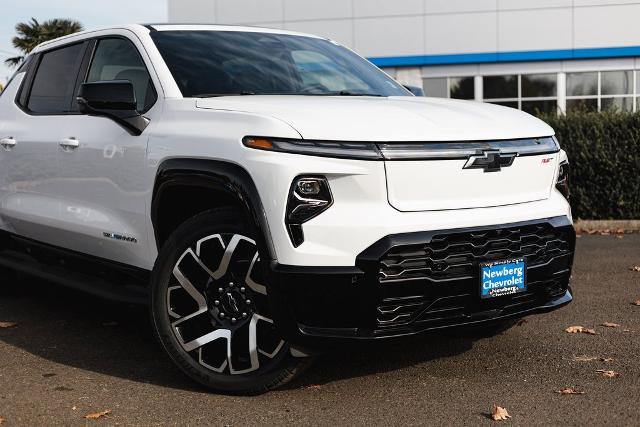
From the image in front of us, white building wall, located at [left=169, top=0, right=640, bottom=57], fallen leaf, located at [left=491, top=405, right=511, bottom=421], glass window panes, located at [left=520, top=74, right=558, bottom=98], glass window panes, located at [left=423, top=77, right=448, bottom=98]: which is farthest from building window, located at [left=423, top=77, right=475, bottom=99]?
fallen leaf, located at [left=491, top=405, right=511, bottom=421]

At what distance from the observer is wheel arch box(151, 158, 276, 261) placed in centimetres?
360

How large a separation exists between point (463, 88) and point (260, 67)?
72.0 feet

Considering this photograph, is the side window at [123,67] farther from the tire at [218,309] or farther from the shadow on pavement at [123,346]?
the shadow on pavement at [123,346]

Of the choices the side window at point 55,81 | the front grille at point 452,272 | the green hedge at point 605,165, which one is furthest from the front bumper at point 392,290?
the green hedge at point 605,165

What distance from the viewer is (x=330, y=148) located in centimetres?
353

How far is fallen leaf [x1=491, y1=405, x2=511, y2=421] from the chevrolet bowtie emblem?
107cm

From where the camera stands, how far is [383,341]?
3.62 metres

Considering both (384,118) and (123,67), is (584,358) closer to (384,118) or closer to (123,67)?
(384,118)

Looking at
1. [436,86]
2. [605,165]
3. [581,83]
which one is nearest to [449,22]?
[436,86]

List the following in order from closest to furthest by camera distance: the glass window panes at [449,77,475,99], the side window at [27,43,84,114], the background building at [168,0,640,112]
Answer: the side window at [27,43,84,114] → the background building at [168,0,640,112] → the glass window panes at [449,77,475,99]

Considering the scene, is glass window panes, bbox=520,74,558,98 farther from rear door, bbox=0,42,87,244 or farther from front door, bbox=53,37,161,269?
front door, bbox=53,37,161,269

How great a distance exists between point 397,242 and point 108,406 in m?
1.57

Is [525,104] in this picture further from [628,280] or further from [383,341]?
[383,341]

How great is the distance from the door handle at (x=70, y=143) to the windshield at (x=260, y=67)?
762mm
